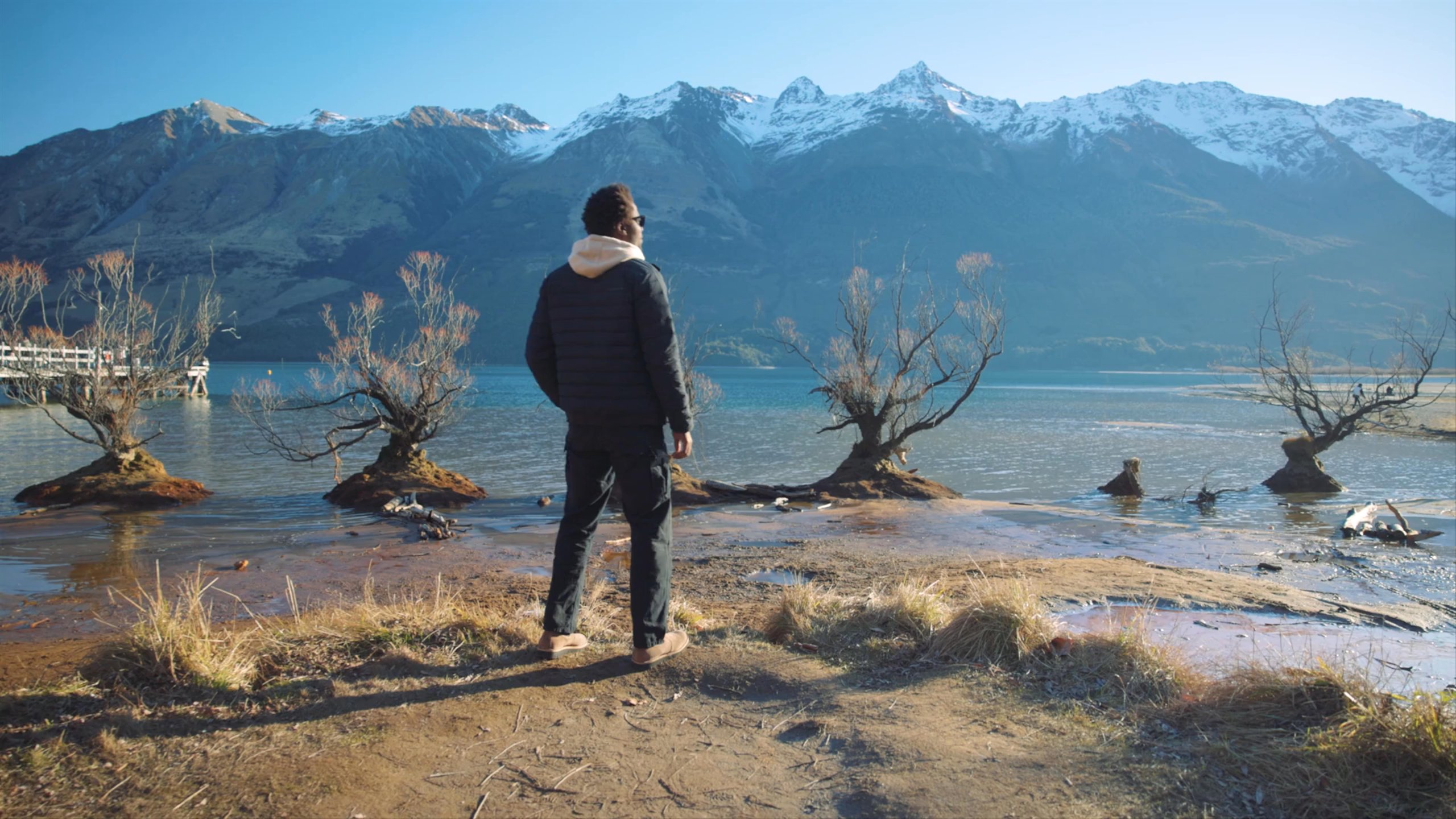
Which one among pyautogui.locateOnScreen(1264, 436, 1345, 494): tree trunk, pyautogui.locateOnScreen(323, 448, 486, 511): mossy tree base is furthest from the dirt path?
pyautogui.locateOnScreen(1264, 436, 1345, 494): tree trunk

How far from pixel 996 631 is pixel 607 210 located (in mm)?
3028

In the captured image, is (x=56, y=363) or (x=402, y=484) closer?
(x=402, y=484)

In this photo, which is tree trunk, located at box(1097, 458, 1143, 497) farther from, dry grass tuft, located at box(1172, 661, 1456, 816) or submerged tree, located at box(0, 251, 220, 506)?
submerged tree, located at box(0, 251, 220, 506)

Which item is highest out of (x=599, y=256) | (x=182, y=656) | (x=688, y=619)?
(x=599, y=256)

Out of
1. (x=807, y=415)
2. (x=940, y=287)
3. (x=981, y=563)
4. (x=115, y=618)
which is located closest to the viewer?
(x=115, y=618)

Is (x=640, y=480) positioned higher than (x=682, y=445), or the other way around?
(x=682, y=445)

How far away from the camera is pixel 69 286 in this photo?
62.6ft

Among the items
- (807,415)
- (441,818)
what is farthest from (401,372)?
(807,415)

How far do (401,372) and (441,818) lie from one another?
580 inches

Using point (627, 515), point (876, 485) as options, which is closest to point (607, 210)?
point (627, 515)

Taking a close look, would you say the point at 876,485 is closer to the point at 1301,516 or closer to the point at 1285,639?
the point at 1301,516

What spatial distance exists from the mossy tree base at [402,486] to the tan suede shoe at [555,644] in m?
11.5

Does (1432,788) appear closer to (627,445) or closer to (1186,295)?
(627,445)

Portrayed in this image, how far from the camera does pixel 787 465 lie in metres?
25.2
